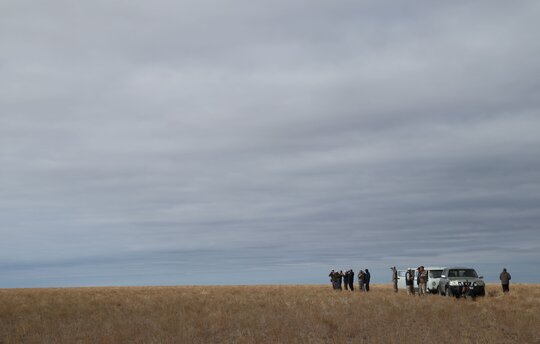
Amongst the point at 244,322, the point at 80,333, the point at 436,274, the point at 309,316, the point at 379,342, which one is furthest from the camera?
the point at 436,274

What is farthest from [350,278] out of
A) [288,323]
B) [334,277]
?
[288,323]

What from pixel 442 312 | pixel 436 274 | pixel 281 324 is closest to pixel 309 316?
pixel 281 324

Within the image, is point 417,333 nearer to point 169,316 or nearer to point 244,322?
point 244,322

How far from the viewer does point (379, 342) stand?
16812 mm

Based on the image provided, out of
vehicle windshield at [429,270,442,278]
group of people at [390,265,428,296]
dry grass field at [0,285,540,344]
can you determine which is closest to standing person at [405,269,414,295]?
group of people at [390,265,428,296]

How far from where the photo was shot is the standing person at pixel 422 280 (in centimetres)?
3602

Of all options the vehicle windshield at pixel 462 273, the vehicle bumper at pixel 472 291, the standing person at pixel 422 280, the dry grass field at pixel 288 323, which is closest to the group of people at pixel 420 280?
the standing person at pixel 422 280

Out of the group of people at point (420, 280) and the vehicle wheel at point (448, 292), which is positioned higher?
the group of people at point (420, 280)

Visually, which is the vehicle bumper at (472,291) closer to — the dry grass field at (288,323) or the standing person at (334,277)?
the dry grass field at (288,323)

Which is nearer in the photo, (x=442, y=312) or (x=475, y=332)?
(x=475, y=332)

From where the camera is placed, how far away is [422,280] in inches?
1423

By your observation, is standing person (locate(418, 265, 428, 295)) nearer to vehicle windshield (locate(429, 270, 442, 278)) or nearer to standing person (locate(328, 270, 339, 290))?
vehicle windshield (locate(429, 270, 442, 278))

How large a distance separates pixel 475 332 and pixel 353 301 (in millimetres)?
11692

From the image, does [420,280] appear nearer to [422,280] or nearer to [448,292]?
[422,280]
